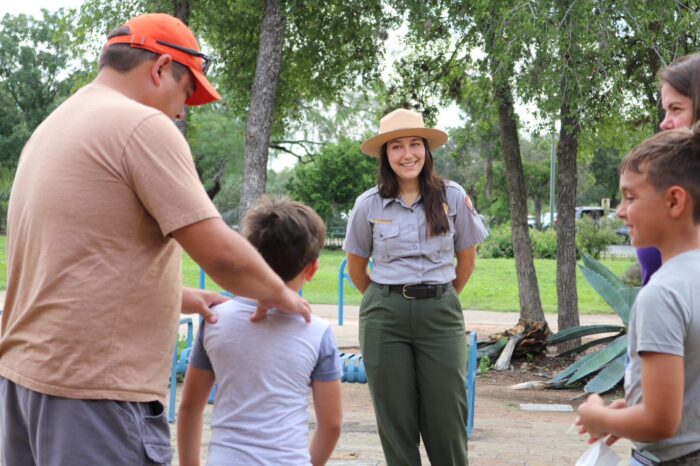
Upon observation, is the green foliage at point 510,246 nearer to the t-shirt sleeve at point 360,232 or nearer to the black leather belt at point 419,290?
the t-shirt sleeve at point 360,232

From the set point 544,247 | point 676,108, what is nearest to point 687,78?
point 676,108

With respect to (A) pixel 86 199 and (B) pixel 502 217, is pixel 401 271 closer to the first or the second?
(A) pixel 86 199

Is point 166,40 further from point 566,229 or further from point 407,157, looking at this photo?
point 566,229

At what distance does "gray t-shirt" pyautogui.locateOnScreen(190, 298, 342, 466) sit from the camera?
7.79ft

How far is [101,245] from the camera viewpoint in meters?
2.33

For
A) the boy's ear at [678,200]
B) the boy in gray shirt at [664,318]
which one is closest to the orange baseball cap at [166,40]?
the boy in gray shirt at [664,318]

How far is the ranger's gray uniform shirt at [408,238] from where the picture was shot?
4.26m

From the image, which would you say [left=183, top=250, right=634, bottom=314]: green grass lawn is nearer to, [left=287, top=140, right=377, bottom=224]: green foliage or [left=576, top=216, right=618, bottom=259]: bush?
[left=576, top=216, right=618, bottom=259]: bush

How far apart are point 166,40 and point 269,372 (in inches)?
38.0

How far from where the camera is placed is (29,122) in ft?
132

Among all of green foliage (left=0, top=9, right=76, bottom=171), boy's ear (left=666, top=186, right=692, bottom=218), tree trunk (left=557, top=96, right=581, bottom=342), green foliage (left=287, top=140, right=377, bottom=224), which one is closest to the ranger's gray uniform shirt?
boy's ear (left=666, top=186, right=692, bottom=218)

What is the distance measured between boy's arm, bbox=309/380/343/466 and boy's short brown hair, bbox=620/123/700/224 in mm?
988

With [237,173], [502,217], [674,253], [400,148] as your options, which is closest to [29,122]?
[237,173]

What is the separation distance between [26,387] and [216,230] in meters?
0.64
